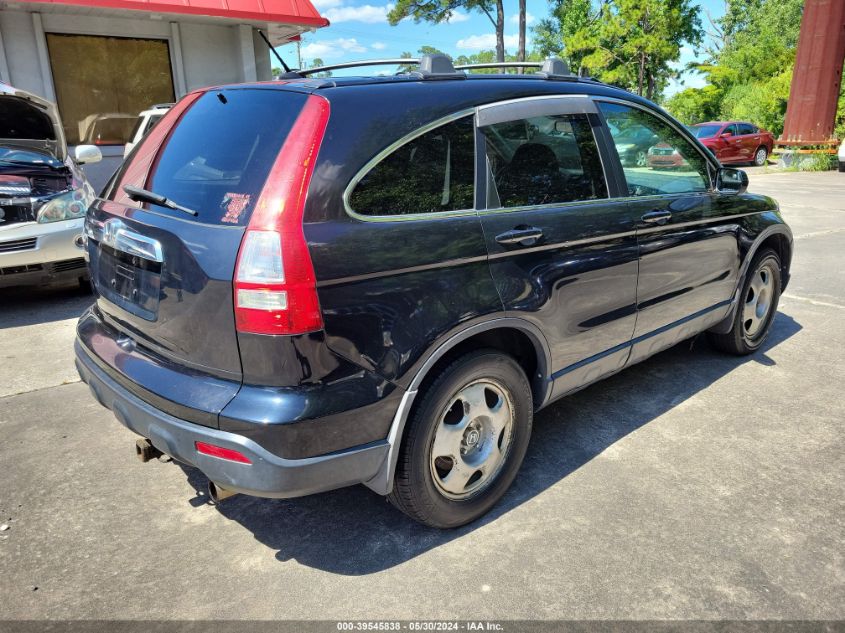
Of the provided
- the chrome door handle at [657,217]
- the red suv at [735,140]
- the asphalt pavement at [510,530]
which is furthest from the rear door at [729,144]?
the chrome door handle at [657,217]

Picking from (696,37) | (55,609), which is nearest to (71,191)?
(55,609)

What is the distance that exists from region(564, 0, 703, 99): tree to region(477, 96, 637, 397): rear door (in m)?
32.6

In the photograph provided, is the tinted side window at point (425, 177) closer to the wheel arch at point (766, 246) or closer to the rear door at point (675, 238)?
the rear door at point (675, 238)

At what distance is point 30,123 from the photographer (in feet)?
23.3

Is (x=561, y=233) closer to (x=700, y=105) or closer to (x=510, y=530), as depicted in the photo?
(x=510, y=530)

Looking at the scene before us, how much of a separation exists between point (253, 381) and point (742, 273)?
3478 mm

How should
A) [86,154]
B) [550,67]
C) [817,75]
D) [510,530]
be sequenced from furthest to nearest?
[817,75]
[86,154]
[550,67]
[510,530]

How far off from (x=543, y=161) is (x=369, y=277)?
121 cm

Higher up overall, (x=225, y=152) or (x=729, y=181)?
(x=225, y=152)

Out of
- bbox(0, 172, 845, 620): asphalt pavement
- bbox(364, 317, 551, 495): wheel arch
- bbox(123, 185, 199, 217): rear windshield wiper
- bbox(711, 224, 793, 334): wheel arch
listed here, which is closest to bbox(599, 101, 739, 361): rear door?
bbox(711, 224, 793, 334): wheel arch

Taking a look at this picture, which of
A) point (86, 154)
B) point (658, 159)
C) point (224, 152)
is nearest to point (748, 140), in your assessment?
point (658, 159)

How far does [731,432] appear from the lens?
357cm

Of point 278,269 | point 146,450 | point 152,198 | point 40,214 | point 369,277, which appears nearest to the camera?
point 278,269

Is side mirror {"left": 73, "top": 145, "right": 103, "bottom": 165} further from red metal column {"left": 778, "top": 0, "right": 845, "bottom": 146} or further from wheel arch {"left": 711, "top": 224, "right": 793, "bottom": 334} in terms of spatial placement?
red metal column {"left": 778, "top": 0, "right": 845, "bottom": 146}
